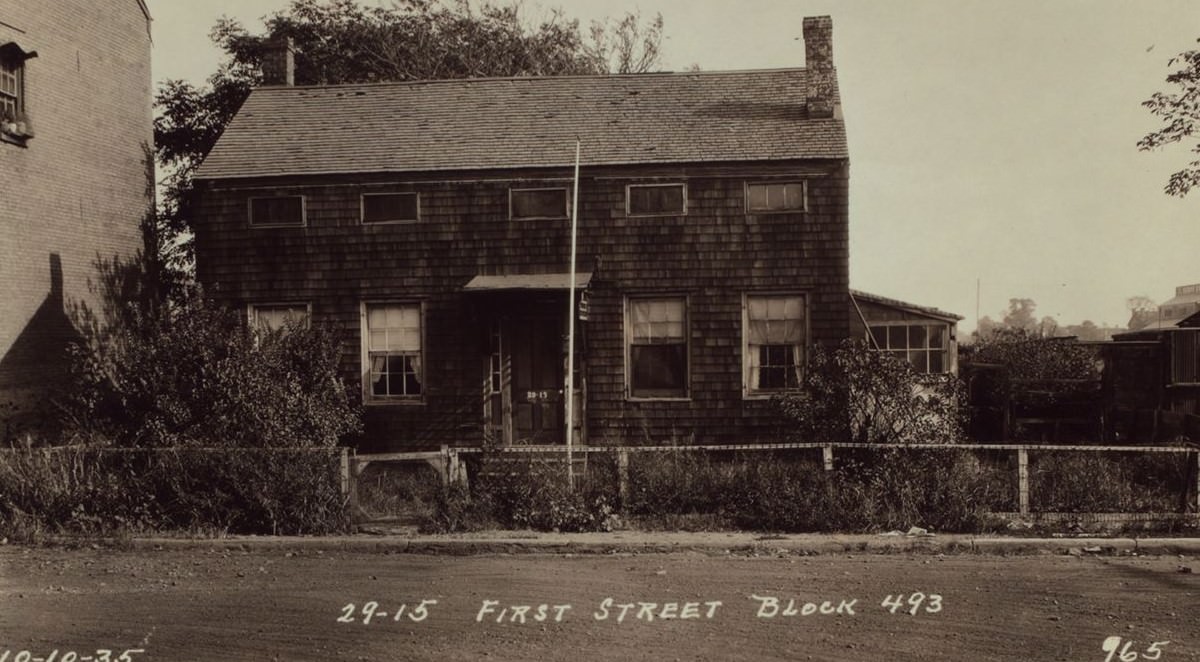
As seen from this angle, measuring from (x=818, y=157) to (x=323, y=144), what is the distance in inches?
346

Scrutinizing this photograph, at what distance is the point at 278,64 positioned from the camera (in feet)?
70.3

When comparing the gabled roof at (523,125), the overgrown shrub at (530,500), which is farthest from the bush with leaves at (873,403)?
the gabled roof at (523,125)

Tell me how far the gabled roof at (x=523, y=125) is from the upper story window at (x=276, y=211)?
476 millimetres

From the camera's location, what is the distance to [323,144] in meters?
18.1

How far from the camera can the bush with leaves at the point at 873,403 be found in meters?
12.0

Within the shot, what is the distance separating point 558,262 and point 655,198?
6.43 ft

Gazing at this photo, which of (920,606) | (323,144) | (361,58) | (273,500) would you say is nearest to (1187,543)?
(920,606)

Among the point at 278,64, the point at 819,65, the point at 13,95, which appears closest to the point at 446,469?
the point at 819,65

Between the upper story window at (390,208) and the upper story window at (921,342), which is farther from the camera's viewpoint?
the upper story window at (921,342)

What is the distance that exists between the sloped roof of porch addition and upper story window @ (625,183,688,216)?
4.74 ft

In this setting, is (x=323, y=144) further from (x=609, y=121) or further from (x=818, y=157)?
(x=818, y=157)

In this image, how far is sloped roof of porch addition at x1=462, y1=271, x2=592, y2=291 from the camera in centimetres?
1588

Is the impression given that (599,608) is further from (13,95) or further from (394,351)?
(13,95)

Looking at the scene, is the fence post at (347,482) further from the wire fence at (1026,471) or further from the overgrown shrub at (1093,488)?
the overgrown shrub at (1093,488)
